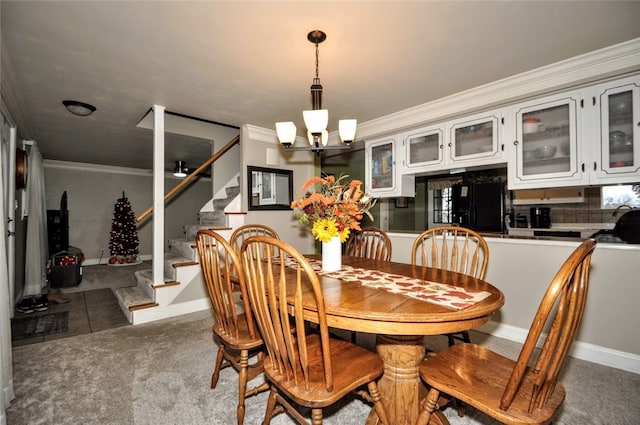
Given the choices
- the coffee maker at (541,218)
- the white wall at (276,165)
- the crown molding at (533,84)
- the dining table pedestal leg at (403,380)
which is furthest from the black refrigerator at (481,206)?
the dining table pedestal leg at (403,380)

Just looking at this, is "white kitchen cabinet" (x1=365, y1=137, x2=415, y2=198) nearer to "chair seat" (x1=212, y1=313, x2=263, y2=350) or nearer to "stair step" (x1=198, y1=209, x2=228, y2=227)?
"stair step" (x1=198, y1=209, x2=228, y2=227)

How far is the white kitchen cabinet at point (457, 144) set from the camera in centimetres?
274

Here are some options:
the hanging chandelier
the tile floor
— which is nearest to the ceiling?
the hanging chandelier

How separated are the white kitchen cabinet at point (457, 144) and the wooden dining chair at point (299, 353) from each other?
2.27m

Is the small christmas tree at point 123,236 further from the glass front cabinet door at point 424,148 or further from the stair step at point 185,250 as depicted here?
the glass front cabinet door at point 424,148

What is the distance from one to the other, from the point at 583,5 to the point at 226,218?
3624mm

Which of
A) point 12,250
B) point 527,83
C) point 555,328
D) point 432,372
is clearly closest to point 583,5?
point 527,83

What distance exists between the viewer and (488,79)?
8.17ft

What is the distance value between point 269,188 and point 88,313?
8.56 feet

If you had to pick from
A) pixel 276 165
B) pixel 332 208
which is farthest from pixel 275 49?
pixel 276 165

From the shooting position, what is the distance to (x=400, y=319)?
1114 millimetres

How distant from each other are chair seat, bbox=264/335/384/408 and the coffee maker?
4384 mm

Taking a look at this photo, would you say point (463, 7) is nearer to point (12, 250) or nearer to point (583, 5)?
point (583, 5)

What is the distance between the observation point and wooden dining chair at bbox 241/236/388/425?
110 centimetres
